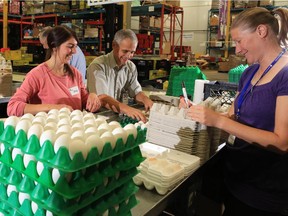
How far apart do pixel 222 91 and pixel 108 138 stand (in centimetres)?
187

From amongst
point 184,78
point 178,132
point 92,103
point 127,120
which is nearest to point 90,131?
point 178,132

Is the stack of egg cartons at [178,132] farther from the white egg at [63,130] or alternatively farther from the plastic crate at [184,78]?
the plastic crate at [184,78]

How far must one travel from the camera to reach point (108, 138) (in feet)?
2.72

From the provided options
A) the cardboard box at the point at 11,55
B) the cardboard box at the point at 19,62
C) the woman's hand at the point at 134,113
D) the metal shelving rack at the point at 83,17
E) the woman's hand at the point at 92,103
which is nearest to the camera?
the woman's hand at the point at 134,113

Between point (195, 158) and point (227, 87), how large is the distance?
114cm

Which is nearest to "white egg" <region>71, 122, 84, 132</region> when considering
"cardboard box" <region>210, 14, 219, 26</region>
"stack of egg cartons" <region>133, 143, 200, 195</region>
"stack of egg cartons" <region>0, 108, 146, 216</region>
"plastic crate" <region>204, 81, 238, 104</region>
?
"stack of egg cartons" <region>0, 108, 146, 216</region>

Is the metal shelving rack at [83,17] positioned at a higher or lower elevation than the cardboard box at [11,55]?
higher

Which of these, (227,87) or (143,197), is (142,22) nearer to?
(227,87)

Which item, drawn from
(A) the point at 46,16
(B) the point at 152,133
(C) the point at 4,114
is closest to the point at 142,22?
(A) the point at 46,16

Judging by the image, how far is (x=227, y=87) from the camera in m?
2.46

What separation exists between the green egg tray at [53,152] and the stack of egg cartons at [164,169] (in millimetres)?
423

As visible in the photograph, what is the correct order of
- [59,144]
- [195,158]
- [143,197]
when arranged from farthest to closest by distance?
[195,158] < [143,197] < [59,144]

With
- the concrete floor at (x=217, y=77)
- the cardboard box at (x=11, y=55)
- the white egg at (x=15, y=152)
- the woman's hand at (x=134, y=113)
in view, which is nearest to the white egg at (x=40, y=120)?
the white egg at (x=15, y=152)

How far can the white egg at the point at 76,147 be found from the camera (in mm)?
727
